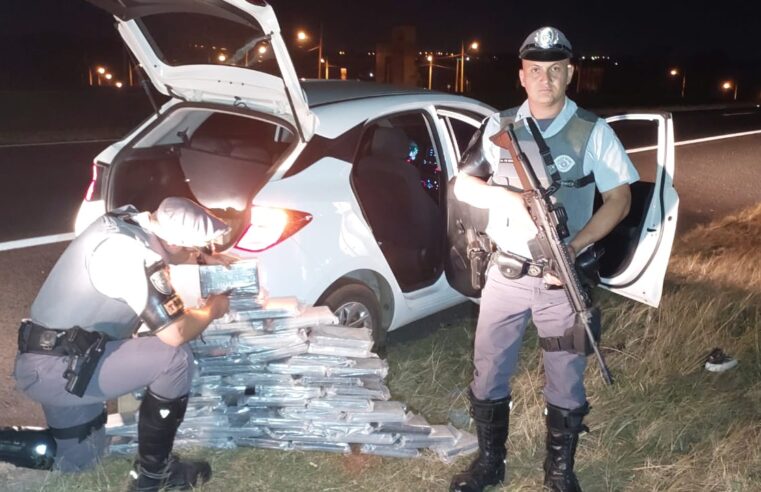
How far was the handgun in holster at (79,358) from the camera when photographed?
2.83 meters

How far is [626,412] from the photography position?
12.5ft

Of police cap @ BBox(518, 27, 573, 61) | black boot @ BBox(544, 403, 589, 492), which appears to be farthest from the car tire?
police cap @ BBox(518, 27, 573, 61)

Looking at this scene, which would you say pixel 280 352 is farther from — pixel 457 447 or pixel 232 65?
pixel 232 65

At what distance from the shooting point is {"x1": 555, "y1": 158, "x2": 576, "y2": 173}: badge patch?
2.83 meters

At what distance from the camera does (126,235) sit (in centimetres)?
279

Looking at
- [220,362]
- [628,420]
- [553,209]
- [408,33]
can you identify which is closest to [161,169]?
[220,362]

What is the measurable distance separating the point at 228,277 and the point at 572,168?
1.41 m

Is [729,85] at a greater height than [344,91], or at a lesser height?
lesser

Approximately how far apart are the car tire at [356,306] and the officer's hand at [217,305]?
786 millimetres

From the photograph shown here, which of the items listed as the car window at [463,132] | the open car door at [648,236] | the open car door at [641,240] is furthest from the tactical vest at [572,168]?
the car window at [463,132]

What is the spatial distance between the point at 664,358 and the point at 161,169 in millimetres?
3076

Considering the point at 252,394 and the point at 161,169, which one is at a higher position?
the point at 161,169

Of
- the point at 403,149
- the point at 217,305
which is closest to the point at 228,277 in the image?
the point at 217,305

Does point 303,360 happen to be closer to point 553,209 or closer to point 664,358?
point 553,209
